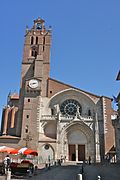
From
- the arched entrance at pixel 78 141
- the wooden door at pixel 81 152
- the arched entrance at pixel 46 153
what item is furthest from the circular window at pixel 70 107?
the arched entrance at pixel 46 153

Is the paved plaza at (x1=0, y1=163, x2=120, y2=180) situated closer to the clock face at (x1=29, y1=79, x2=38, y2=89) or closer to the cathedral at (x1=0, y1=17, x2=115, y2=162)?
the cathedral at (x1=0, y1=17, x2=115, y2=162)

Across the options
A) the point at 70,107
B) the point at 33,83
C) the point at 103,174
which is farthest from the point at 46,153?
the point at 103,174

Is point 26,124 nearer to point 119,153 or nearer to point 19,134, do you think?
point 19,134

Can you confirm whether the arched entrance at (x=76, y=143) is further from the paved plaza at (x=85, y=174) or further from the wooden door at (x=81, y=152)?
the paved plaza at (x=85, y=174)

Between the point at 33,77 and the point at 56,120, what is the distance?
8.52 meters

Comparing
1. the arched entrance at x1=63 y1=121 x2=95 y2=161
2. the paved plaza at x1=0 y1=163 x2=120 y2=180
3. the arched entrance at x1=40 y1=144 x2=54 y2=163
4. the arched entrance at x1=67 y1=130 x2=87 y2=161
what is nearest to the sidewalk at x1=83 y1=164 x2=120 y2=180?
the paved plaza at x1=0 y1=163 x2=120 y2=180

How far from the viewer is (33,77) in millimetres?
35781

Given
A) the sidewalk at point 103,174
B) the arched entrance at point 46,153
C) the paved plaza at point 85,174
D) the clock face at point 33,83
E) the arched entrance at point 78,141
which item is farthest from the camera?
the clock face at point 33,83

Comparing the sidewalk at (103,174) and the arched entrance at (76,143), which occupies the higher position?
the arched entrance at (76,143)

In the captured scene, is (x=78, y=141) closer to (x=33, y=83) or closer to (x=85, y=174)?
(x=33, y=83)

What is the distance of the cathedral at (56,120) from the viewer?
31219mm

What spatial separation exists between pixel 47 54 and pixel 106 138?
63.4 ft

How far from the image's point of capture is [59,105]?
35.2 metres

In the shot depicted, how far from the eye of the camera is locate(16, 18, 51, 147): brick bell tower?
107ft
